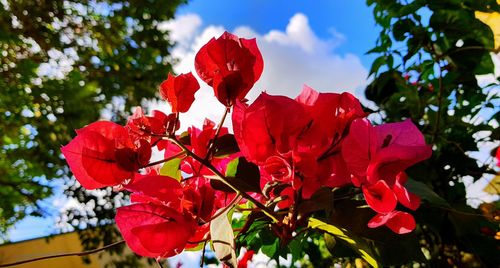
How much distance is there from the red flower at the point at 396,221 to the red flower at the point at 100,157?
0.52ft

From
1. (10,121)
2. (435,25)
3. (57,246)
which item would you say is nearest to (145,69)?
(10,121)

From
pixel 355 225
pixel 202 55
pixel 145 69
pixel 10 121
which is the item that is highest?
pixel 145 69

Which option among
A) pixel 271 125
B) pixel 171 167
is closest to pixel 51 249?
pixel 171 167

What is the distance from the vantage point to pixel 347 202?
299 millimetres

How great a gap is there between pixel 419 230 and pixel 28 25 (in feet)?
11.6

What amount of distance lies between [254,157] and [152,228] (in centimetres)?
8

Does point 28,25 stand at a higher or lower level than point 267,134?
higher

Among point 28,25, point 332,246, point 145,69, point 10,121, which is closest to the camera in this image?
point 332,246

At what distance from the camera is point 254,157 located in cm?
26

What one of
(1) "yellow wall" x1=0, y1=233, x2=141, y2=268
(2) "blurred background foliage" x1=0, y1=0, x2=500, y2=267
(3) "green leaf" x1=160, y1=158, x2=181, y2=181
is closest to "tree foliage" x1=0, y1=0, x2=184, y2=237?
(2) "blurred background foliage" x1=0, y1=0, x2=500, y2=267

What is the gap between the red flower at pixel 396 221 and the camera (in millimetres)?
256

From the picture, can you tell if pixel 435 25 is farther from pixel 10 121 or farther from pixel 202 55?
pixel 10 121

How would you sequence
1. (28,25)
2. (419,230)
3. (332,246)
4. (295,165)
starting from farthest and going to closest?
1. (28,25)
2. (419,230)
3. (332,246)
4. (295,165)

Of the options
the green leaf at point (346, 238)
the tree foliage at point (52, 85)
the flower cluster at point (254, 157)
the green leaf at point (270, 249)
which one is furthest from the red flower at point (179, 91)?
the tree foliage at point (52, 85)
